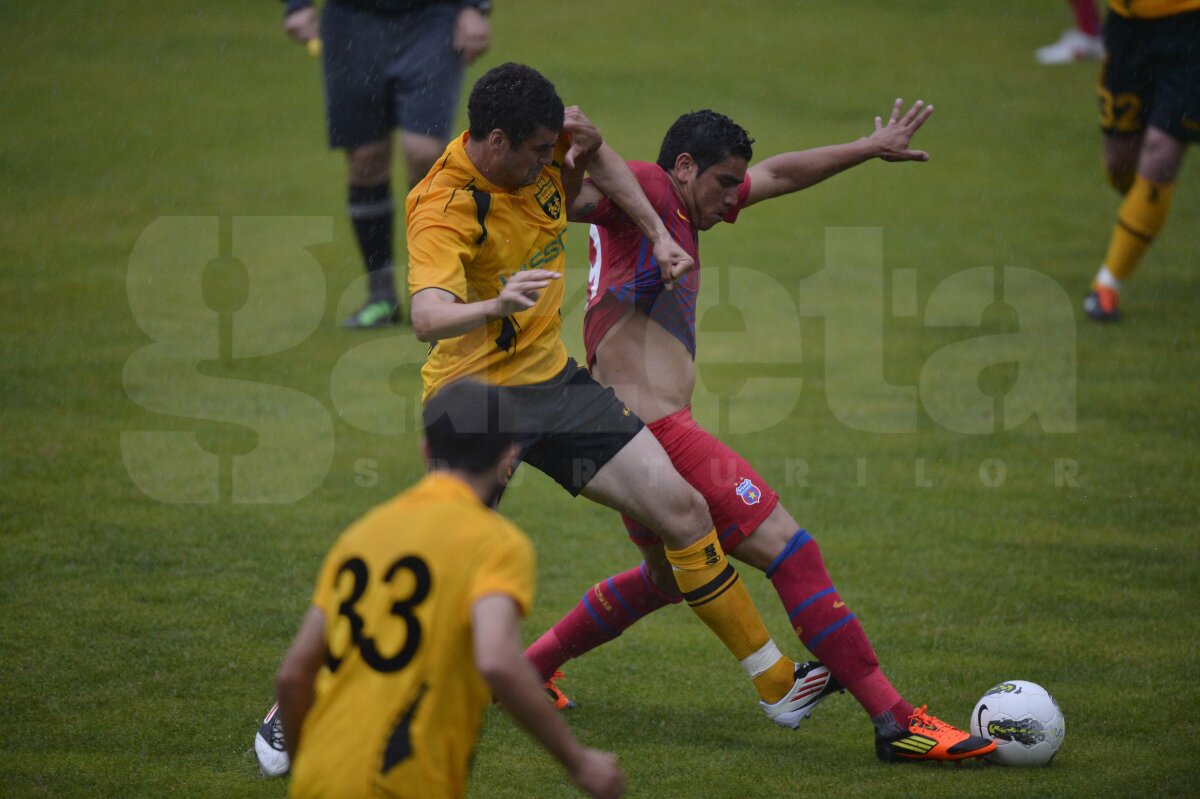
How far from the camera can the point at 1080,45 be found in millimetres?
16969

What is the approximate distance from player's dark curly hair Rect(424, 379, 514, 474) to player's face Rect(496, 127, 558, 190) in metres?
1.42

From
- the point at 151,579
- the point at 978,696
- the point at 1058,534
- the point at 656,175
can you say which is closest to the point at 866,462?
the point at 1058,534

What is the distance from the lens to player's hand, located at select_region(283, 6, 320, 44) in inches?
351

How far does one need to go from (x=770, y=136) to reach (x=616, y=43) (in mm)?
4212

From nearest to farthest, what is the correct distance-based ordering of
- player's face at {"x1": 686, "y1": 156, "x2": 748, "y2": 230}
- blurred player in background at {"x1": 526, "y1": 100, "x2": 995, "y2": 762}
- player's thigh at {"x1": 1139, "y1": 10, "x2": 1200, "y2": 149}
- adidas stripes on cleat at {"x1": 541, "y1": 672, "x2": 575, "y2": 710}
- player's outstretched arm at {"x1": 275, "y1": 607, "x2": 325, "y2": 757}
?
player's outstretched arm at {"x1": 275, "y1": 607, "x2": 325, "y2": 757} < blurred player in background at {"x1": 526, "y1": 100, "x2": 995, "y2": 762} < player's face at {"x1": 686, "y1": 156, "x2": 748, "y2": 230} < adidas stripes on cleat at {"x1": 541, "y1": 672, "x2": 575, "y2": 710} < player's thigh at {"x1": 1139, "y1": 10, "x2": 1200, "y2": 149}

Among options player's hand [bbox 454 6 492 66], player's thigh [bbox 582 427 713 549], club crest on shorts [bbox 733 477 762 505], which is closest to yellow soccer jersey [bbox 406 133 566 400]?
player's thigh [bbox 582 427 713 549]

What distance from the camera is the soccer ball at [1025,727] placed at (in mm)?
4324

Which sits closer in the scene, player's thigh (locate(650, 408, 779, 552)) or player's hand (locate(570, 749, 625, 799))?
player's hand (locate(570, 749, 625, 799))

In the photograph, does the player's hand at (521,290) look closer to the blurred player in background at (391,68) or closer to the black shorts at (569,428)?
the black shorts at (569,428)

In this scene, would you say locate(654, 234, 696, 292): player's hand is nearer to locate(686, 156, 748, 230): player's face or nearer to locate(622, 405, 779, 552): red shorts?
locate(686, 156, 748, 230): player's face

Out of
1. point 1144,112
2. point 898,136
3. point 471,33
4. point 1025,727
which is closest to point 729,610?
point 1025,727

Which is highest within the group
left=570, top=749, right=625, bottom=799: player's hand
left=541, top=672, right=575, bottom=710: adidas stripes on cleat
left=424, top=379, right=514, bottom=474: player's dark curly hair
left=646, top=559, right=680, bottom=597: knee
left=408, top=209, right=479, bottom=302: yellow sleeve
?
left=408, top=209, right=479, bottom=302: yellow sleeve

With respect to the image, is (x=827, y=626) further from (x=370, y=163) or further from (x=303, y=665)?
(x=370, y=163)

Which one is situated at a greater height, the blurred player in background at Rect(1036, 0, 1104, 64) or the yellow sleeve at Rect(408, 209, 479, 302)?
the yellow sleeve at Rect(408, 209, 479, 302)
